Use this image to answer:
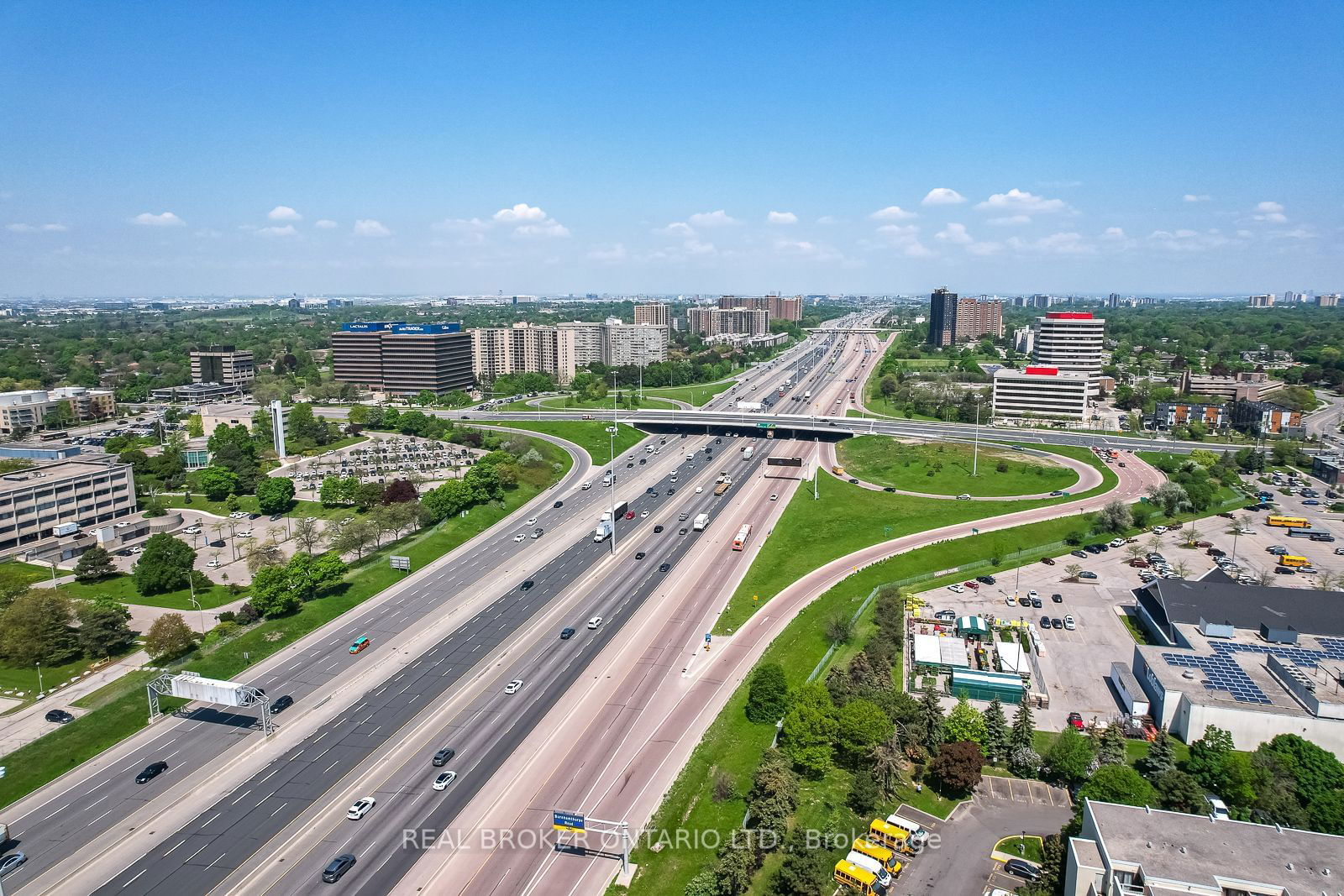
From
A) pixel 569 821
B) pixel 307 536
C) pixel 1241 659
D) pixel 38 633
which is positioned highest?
pixel 307 536

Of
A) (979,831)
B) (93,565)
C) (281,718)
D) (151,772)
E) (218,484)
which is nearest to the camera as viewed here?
(979,831)

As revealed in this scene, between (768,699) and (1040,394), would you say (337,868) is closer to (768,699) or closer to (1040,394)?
(768,699)

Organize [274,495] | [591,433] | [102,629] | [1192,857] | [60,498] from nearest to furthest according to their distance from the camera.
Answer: [1192,857] < [102,629] < [60,498] < [274,495] < [591,433]

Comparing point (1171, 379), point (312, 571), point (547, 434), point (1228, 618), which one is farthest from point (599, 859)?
point (1171, 379)

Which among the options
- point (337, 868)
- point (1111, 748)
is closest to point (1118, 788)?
point (1111, 748)

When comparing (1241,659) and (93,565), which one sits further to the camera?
(93,565)

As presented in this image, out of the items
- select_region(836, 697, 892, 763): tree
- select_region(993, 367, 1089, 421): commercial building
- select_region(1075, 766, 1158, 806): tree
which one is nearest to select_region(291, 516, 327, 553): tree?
select_region(836, 697, 892, 763): tree

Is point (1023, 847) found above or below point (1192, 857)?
below

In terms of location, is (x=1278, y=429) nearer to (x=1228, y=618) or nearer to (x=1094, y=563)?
(x=1094, y=563)
